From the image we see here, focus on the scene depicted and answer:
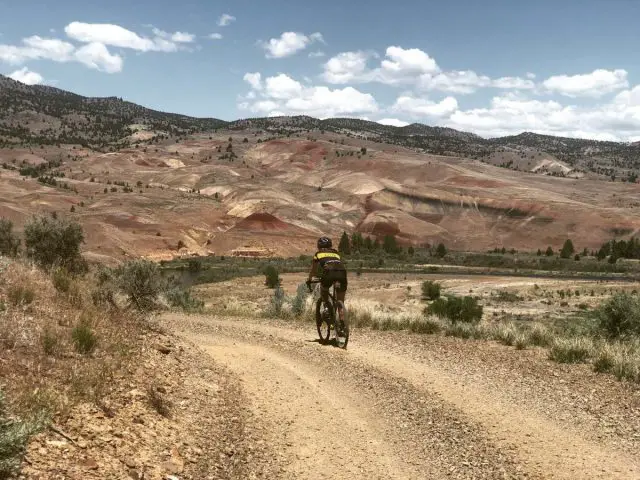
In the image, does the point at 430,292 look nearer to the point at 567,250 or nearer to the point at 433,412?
the point at 433,412

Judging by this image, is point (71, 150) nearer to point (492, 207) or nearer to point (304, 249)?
point (304, 249)

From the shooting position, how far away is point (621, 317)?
50.5 ft

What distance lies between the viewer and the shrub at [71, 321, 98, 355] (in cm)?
769

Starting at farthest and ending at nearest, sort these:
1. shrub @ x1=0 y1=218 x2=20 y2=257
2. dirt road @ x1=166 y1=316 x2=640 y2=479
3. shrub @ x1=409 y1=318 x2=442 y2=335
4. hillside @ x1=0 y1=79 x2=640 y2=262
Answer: hillside @ x1=0 y1=79 x2=640 y2=262 → shrub @ x1=0 y1=218 x2=20 y2=257 → shrub @ x1=409 y1=318 x2=442 y2=335 → dirt road @ x1=166 y1=316 x2=640 y2=479

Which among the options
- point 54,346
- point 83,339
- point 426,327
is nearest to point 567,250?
point 426,327

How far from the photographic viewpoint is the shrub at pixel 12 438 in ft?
13.8

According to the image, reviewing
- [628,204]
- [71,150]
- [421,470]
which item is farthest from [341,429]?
[71,150]

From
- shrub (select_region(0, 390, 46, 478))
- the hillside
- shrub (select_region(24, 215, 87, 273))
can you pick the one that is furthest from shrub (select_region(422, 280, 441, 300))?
shrub (select_region(0, 390, 46, 478))

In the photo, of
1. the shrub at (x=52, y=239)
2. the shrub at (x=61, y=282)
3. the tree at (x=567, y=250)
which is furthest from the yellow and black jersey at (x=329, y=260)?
the tree at (x=567, y=250)

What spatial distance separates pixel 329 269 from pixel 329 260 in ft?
0.81

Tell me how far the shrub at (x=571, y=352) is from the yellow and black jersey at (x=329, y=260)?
4736 millimetres

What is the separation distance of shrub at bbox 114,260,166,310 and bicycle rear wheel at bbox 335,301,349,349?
659cm

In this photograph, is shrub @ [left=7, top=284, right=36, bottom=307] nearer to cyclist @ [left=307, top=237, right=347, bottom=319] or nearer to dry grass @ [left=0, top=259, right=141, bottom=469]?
dry grass @ [left=0, top=259, right=141, bottom=469]

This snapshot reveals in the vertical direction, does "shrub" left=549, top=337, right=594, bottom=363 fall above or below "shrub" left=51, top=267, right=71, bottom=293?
below
